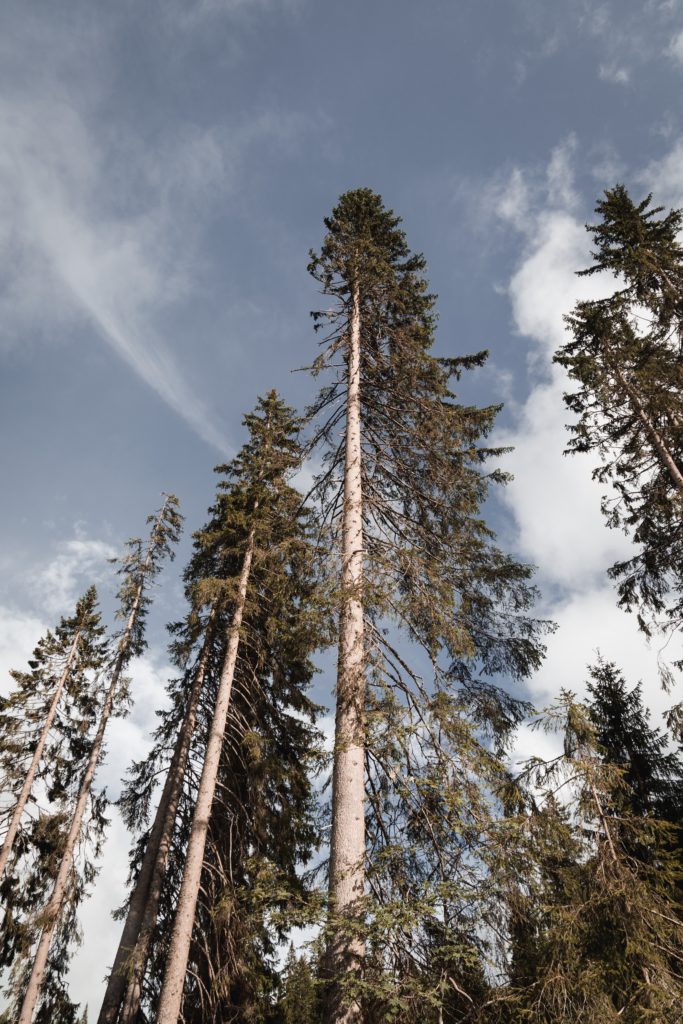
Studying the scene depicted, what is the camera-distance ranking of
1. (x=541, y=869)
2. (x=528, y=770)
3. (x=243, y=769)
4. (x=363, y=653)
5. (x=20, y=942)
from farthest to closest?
(x=20, y=942) → (x=243, y=769) → (x=363, y=653) → (x=528, y=770) → (x=541, y=869)

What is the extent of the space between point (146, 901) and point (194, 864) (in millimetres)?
2617

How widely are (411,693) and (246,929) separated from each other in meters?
5.61

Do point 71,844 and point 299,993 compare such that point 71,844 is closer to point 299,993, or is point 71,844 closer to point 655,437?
point 299,993

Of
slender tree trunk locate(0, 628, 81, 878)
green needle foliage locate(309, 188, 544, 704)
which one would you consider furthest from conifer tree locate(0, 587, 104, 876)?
green needle foliage locate(309, 188, 544, 704)

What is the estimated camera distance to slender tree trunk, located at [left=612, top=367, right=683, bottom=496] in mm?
11703

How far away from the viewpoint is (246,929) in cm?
947

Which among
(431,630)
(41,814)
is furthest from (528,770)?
(41,814)

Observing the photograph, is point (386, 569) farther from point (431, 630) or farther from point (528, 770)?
point (528, 770)

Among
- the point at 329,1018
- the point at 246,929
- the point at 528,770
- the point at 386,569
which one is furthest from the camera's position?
the point at 246,929

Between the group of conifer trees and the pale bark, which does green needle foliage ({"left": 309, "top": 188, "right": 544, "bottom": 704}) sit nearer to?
the group of conifer trees

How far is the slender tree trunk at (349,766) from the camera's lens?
5582 millimetres

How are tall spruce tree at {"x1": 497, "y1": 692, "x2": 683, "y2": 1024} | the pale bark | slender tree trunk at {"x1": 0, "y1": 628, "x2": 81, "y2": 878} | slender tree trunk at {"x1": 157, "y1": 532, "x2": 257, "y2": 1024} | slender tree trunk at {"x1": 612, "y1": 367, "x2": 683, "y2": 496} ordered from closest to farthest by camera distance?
tall spruce tree at {"x1": 497, "y1": 692, "x2": 683, "y2": 1024}, slender tree trunk at {"x1": 157, "y1": 532, "x2": 257, "y2": 1024}, slender tree trunk at {"x1": 612, "y1": 367, "x2": 683, "y2": 496}, the pale bark, slender tree trunk at {"x1": 0, "y1": 628, "x2": 81, "y2": 878}

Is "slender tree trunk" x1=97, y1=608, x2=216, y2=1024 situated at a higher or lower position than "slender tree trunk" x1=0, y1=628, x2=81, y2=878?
lower

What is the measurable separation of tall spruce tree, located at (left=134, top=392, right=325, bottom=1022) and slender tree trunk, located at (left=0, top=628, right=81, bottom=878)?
409 centimetres
